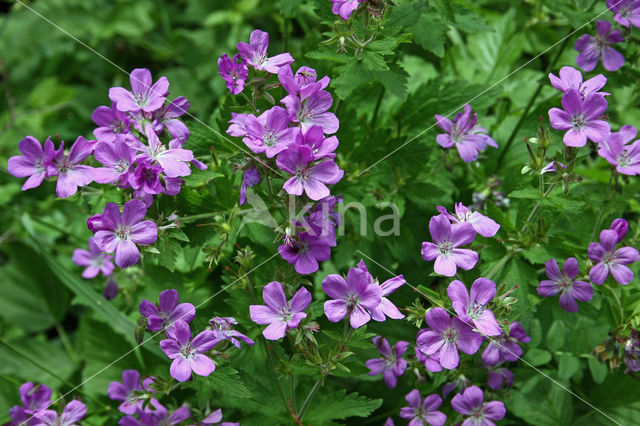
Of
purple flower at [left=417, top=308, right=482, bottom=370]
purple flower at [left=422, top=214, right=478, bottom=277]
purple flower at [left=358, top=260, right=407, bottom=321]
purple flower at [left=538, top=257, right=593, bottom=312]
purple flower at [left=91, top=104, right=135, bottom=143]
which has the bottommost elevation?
purple flower at [left=538, top=257, right=593, bottom=312]

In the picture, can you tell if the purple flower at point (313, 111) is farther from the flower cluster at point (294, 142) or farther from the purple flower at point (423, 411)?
the purple flower at point (423, 411)

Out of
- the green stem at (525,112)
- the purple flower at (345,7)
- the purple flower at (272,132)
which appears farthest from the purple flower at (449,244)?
the green stem at (525,112)

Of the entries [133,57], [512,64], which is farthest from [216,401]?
[133,57]

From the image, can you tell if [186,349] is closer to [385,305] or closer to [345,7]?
[385,305]

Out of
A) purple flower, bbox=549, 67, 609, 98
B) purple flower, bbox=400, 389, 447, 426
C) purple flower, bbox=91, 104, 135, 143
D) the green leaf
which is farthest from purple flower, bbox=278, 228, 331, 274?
the green leaf

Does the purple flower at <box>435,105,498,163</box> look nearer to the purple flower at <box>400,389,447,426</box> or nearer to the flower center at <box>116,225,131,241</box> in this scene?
the purple flower at <box>400,389,447,426</box>
